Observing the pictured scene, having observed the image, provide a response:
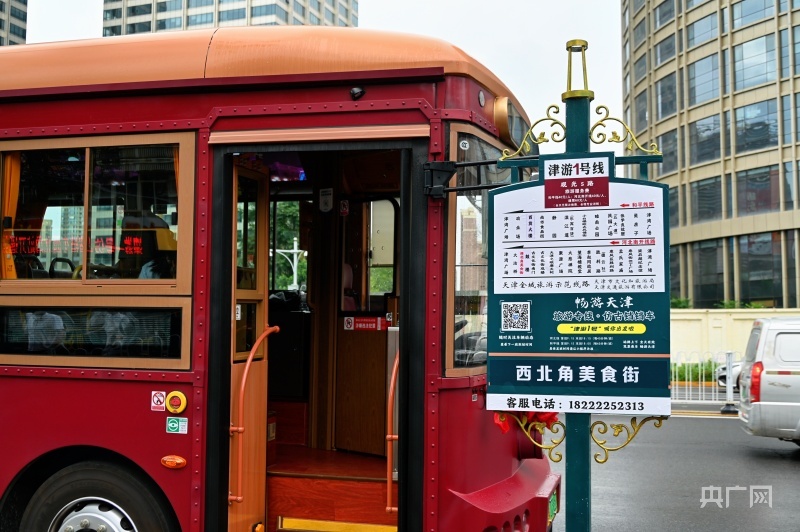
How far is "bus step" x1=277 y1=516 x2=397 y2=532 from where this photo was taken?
14.8 feet

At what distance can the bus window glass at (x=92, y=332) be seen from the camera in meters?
4.28

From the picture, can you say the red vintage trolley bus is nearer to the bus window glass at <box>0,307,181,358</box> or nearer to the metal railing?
the bus window glass at <box>0,307,181,358</box>

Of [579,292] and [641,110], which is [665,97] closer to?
[641,110]

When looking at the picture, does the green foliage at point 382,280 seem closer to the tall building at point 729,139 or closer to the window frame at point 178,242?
the window frame at point 178,242

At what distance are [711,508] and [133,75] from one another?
6.70 metres

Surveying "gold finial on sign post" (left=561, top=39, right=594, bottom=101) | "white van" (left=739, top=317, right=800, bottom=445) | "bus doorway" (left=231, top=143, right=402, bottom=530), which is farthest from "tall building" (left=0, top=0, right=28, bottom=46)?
"gold finial on sign post" (left=561, top=39, right=594, bottom=101)

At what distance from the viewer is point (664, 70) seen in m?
48.6

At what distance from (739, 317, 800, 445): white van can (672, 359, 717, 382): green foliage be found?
8971 mm

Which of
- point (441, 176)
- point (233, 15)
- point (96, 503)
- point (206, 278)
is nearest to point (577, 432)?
point (441, 176)

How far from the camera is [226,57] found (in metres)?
4.28

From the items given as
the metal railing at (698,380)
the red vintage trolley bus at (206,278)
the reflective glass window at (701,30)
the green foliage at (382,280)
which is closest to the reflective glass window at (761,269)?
the reflective glass window at (701,30)

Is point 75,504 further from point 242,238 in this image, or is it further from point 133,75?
point 133,75

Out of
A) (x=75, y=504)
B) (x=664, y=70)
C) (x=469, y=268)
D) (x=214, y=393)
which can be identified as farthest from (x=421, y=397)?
(x=664, y=70)

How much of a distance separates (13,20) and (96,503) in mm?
98071
